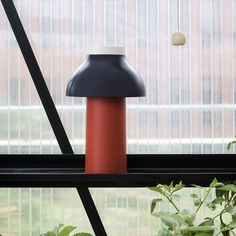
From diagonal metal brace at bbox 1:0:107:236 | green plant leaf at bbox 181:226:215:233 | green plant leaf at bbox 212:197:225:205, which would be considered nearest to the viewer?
green plant leaf at bbox 181:226:215:233

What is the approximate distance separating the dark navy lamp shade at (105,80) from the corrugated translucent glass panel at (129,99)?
502 mm

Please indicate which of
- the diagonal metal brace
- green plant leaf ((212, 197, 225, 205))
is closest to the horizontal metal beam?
green plant leaf ((212, 197, 225, 205))

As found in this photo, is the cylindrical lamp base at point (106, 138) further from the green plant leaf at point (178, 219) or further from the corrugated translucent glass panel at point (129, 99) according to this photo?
the corrugated translucent glass panel at point (129, 99)

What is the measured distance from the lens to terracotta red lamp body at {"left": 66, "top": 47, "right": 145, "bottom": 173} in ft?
4.53

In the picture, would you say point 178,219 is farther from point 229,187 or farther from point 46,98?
point 46,98

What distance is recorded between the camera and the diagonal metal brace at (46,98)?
186 centimetres

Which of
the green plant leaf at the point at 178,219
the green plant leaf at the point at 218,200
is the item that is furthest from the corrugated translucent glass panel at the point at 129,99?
the green plant leaf at the point at 178,219

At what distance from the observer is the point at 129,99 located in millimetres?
1924

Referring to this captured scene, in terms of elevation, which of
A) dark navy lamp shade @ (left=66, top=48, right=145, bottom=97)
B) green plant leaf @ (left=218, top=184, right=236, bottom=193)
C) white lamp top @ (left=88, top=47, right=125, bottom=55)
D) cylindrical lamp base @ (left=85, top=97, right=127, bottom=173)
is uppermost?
white lamp top @ (left=88, top=47, right=125, bottom=55)

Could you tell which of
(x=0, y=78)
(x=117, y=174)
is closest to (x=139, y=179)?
(x=117, y=174)

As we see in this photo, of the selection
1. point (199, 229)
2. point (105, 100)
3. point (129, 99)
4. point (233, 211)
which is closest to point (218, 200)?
point (233, 211)

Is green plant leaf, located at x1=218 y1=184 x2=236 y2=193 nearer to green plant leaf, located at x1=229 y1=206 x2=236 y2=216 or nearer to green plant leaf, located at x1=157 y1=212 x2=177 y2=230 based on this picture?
green plant leaf, located at x1=229 y1=206 x2=236 y2=216

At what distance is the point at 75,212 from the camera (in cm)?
192

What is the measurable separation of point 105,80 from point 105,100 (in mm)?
49
